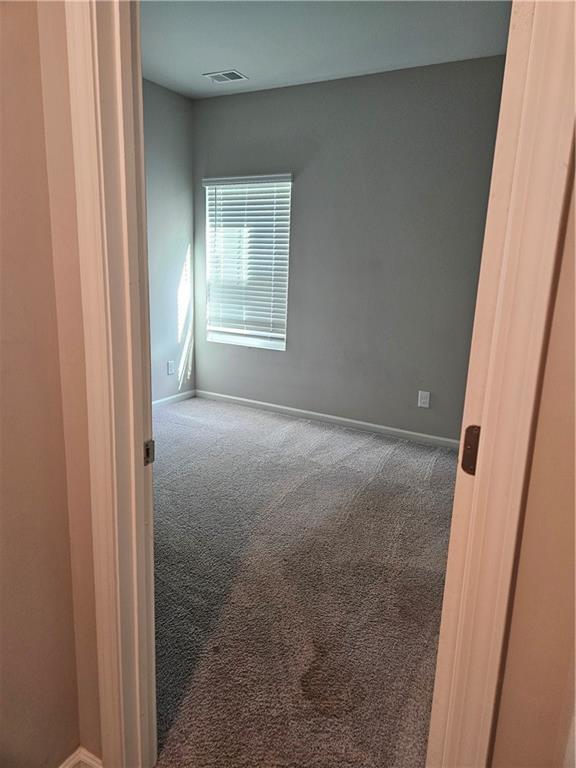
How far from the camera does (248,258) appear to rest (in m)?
4.51

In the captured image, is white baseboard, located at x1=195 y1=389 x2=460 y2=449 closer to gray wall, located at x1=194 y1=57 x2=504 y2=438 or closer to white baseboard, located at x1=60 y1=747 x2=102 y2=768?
gray wall, located at x1=194 y1=57 x2=504 y2=438

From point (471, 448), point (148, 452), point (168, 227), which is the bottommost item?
point (148, 452)

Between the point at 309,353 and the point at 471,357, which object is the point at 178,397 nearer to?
the point at 309,353

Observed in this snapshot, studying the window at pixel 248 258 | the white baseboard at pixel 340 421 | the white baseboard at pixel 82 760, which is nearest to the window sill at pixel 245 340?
the window at pixel 248 258

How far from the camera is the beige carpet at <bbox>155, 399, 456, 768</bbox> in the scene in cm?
149

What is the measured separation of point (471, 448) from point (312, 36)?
317cm

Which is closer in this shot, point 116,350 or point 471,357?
point 471,357

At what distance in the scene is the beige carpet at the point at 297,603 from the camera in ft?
4.88

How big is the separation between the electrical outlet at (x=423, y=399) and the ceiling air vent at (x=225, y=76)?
274 centimetres

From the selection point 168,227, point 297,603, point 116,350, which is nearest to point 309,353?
point 168,227

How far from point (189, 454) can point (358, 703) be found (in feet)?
7.30

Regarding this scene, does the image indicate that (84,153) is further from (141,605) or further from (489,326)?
(141,605)

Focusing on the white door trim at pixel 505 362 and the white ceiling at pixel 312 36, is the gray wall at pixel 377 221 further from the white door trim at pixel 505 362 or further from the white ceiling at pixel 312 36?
the white door trim at pixel 505 362

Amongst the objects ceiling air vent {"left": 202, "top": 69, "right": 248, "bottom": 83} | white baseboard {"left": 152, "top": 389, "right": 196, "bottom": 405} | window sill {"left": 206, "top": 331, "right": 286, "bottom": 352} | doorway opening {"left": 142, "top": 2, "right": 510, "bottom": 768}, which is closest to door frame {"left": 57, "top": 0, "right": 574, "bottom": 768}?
doorway opening {"left": 142, "top": 2, "right": 510, "bottom": 768}
